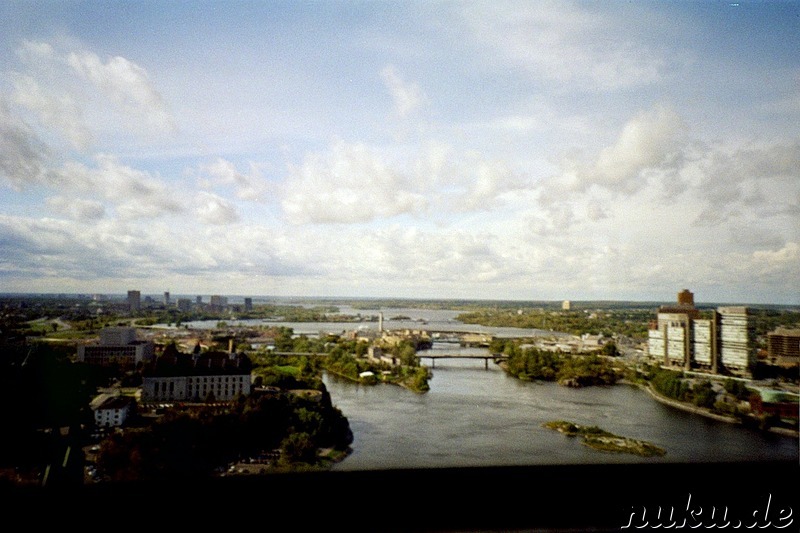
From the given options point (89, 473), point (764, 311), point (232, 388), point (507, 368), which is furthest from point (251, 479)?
point (507, 368)

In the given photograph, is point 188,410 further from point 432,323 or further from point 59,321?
point 432,323

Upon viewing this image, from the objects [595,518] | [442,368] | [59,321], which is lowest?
[442,368]

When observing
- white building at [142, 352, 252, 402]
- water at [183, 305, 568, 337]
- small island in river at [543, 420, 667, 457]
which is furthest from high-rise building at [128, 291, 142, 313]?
small island in river at [543, 420, 667, 457]

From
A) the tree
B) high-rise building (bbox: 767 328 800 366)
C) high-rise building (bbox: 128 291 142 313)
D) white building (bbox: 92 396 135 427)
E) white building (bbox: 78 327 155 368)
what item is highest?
high-rise building (bbox: 128 291 142 313)

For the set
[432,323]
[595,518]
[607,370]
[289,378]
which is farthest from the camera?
[432,323]

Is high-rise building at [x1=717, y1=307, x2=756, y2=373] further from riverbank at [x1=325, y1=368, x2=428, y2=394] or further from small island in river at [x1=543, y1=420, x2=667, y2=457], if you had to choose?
riverbank at [x1=325, y1=368, x2=428, y2=394]

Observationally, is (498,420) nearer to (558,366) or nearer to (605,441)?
(605,441)
